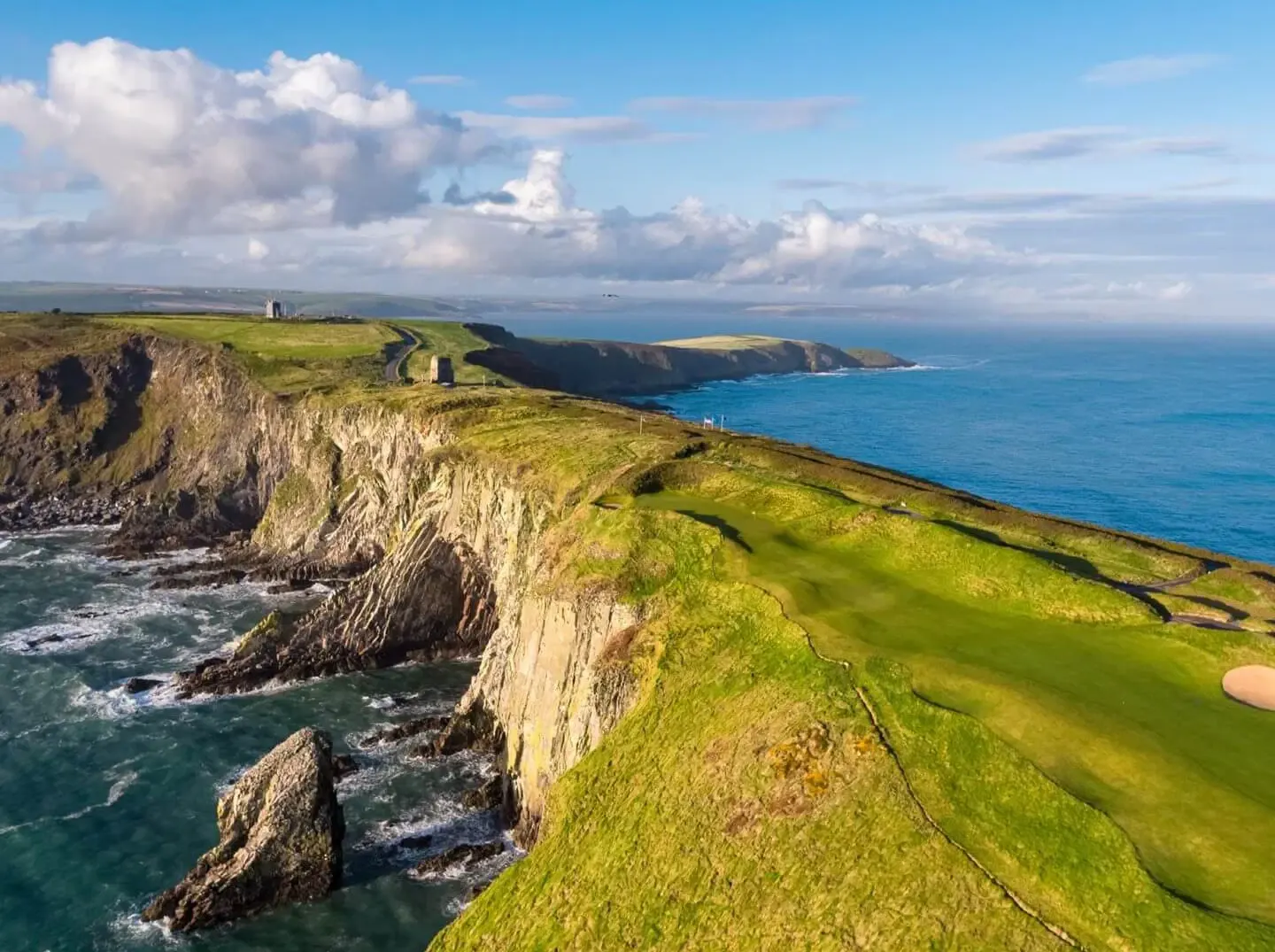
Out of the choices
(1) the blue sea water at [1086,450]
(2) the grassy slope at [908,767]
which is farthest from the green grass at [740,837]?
(1) the blue sea water at [1086,450]

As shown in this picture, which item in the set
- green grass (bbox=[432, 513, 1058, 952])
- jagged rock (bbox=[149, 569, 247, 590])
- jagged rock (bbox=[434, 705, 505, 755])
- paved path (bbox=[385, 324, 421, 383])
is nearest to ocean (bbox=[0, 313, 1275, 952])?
jagged rock (bbox=[434, 705, 505, 755])

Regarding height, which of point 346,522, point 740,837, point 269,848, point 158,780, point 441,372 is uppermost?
point 441,372

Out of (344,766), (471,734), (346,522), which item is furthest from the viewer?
(346,522)

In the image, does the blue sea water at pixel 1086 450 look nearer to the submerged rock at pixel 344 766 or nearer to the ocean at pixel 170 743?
the ocean at pixel 170 743

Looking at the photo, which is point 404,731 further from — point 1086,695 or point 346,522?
point 1086,695

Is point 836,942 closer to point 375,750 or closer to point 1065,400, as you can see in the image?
point 375,750

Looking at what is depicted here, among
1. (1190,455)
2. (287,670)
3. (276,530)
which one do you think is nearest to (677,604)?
(287,670)

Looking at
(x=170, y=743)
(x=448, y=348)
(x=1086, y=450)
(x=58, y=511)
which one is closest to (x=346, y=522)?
(x=170, y=743)
